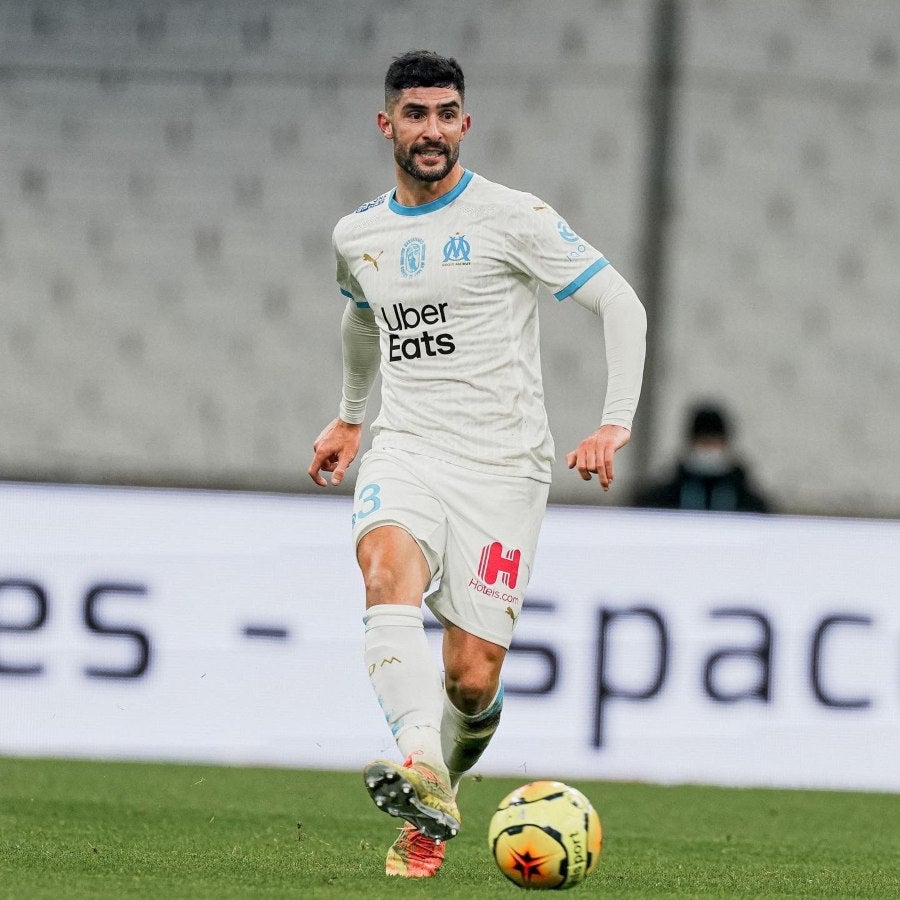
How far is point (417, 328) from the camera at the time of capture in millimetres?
4777

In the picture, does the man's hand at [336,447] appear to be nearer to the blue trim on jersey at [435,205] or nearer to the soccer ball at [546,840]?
the blue trim on jersey at [435,205]

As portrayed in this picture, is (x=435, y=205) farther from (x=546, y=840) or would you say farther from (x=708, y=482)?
(x=708, y=482)

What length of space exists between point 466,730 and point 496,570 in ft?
1.43

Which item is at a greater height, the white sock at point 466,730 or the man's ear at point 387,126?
the man's ear at point 387,126

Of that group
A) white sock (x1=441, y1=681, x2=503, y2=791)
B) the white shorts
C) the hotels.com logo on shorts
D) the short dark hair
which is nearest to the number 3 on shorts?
the white shorts

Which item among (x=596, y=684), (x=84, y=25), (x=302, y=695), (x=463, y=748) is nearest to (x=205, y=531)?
(x=302, y=695)

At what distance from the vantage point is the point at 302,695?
7.48 meters

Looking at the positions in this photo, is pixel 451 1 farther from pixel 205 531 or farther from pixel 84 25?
pixel 205 531

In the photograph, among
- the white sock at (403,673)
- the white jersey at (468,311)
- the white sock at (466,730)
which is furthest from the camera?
the white sock at (466,730)

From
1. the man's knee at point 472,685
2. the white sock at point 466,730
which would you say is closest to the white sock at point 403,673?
the man's knee at point 472,685

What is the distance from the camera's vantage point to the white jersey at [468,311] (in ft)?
15.6

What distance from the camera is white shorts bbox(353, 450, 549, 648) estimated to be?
4.68m

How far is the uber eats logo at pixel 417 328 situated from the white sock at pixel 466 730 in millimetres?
832

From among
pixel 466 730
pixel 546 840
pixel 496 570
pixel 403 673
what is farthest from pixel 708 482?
pixel 546 840
